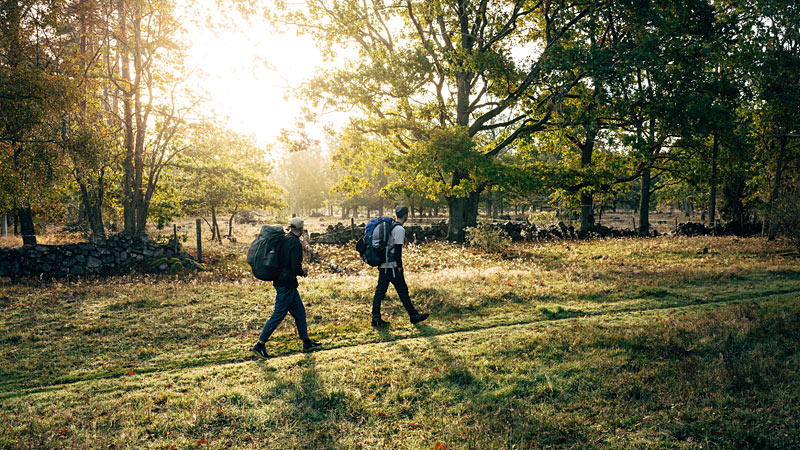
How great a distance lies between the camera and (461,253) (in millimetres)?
17109

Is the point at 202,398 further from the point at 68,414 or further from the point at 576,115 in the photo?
the point at 576,115

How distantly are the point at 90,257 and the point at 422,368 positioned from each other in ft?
44.6

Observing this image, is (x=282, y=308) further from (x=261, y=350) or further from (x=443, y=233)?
(x=443, y=233)

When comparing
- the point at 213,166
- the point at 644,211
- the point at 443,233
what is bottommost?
the point at 443,233

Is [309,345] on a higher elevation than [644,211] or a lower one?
lower

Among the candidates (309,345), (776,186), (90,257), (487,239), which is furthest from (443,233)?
(309,345)

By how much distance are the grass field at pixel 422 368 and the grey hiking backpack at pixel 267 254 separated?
1425 mm

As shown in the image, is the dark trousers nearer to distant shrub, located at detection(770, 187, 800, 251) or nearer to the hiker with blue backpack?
the hiker with blue backpack

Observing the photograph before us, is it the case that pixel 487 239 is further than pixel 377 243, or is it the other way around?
pixel 487 239

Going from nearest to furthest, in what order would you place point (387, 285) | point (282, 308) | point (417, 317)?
point (282, 308)
point (387, 285)
point (417, 317)

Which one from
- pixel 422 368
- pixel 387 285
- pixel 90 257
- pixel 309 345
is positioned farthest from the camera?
pixel 90 257

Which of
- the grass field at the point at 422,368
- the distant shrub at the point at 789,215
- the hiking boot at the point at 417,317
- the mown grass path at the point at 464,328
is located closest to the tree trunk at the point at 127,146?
the grass field at the point at 422,368

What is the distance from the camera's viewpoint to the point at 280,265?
6523 mm

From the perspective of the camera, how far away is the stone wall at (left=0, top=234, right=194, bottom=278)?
12.8 meters
